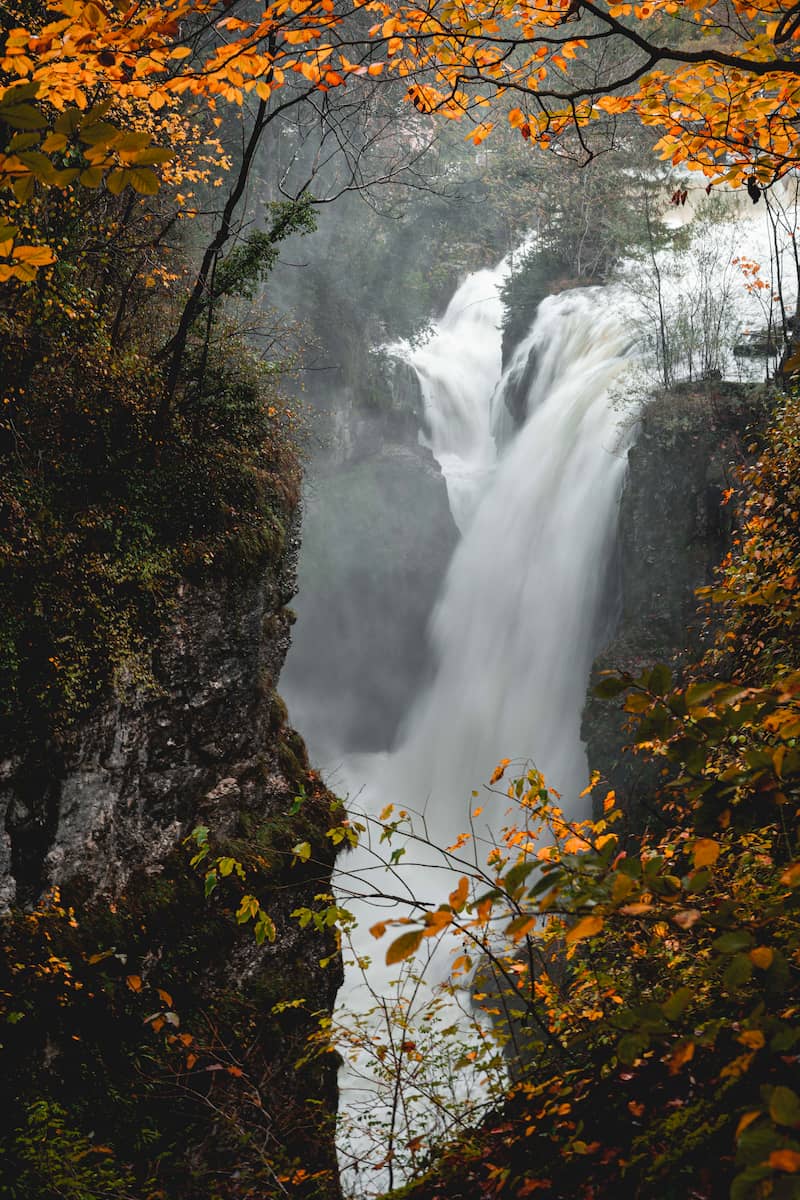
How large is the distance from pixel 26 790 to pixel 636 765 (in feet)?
25.5

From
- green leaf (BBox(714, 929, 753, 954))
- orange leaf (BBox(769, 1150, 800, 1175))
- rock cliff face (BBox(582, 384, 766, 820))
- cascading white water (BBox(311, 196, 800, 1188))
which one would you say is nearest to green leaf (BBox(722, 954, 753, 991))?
green leaf (BBox(714, 929, 753, 954))

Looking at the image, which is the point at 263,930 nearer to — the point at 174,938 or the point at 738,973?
the point at 738,973

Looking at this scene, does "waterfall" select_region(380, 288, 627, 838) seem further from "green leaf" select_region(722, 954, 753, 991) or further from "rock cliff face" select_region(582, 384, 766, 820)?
"green leaf" select_region(722, 954, 753, 991)

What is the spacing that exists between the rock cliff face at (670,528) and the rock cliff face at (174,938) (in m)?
5.54

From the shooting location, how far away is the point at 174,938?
5027 millimetres

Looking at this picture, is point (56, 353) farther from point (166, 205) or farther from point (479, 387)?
point (479, 387)

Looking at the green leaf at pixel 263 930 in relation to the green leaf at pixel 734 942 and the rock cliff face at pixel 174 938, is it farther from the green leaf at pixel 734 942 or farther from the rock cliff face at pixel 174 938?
the green leaf at pixel 734 942

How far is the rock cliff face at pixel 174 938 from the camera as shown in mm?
4176

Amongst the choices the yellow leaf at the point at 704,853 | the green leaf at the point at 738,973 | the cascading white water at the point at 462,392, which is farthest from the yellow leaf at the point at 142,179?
the cascading white water at the point at 462,392

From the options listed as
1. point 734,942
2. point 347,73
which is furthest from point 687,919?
point 347,73

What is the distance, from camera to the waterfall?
42.9ft

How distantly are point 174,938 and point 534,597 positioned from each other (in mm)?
10698

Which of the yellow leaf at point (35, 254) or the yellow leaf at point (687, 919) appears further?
the yellow leaf at point (35, 254)

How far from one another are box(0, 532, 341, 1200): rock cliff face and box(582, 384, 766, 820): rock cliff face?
18.2 ft
